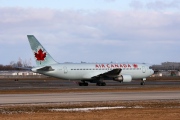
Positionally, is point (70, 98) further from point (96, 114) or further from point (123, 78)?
point (123, 78)

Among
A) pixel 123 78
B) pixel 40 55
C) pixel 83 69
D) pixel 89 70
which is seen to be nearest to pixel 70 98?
pixel 40 55

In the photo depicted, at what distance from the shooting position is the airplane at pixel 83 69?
64250mm

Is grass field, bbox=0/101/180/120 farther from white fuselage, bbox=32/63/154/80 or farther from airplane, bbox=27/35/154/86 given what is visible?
white fuselage, bbox=32/63/154/80

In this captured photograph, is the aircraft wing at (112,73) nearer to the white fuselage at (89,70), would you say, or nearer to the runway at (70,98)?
the white fuselage at (89,70)

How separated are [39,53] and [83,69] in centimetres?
694

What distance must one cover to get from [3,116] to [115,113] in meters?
5.81

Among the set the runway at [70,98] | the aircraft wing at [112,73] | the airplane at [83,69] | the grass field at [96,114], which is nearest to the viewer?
the grass field at [96,114]

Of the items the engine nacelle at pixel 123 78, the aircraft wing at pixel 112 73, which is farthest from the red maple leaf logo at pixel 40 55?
the engine nacelle at pixel 123 78

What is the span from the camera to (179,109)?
85.1 ft

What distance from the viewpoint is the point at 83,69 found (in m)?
66.4

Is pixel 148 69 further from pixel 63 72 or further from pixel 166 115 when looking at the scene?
pixel 166 115

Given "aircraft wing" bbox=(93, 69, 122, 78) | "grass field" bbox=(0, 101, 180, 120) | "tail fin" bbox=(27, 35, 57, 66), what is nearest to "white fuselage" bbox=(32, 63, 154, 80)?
"aircraft wing" bbox=(93, 69, 122, 78)

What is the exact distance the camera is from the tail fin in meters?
64.2

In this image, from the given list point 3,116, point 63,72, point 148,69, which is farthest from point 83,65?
point 3,116
